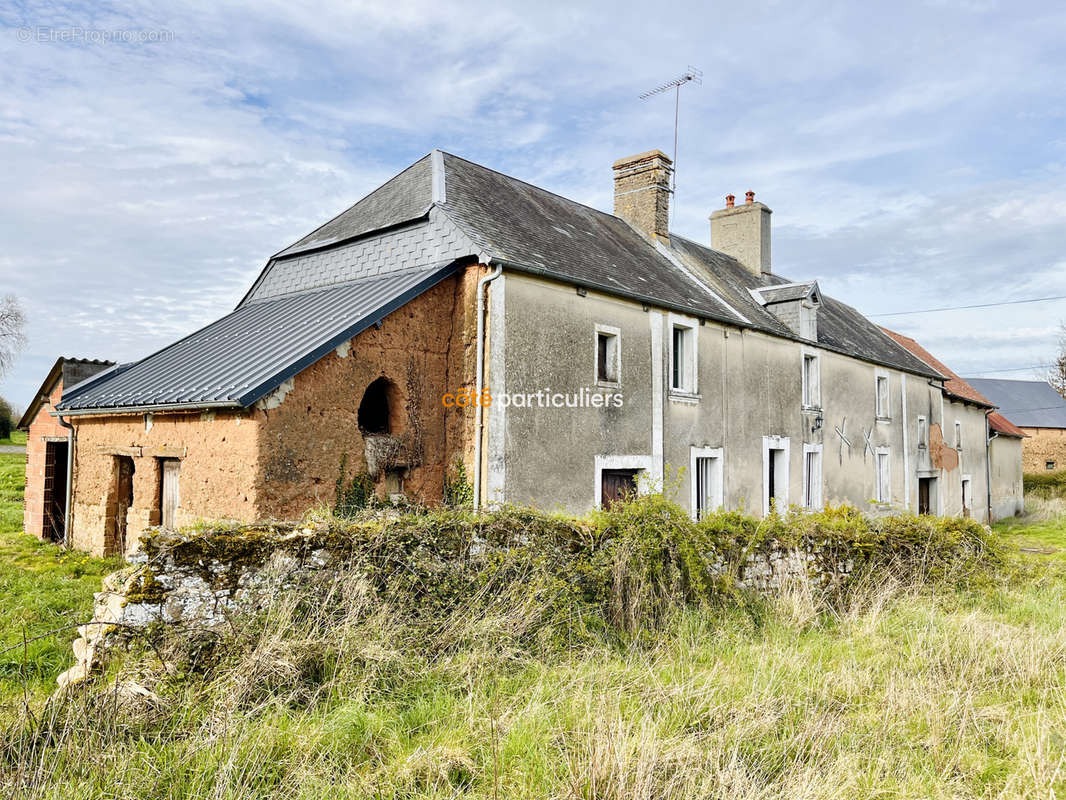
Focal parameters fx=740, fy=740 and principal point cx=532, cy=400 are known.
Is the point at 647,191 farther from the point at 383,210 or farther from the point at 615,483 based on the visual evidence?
the point at 615,483

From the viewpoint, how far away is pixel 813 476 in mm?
18000

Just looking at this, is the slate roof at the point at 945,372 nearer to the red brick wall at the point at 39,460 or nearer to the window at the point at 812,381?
the window at the point at 812,381

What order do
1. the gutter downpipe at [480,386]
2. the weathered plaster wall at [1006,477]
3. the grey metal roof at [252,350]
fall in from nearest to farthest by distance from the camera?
the grey metal roof at [252,350]
the gutter downpipe at [480,386]
the weathered plaster wall at [1006,477]

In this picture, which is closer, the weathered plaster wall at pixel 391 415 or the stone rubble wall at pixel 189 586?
the stone rubble wall at pixel 189 586

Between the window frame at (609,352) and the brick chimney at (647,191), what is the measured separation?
6.40 metres

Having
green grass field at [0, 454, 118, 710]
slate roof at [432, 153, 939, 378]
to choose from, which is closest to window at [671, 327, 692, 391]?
slate roof at [432, 153, 939, 378]

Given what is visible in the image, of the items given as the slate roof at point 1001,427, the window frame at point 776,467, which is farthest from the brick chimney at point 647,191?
the slate roof at point 1001,427

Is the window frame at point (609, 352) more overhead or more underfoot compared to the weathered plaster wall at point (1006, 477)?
more overhead

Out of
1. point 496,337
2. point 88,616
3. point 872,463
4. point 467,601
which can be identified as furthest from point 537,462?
point 872,463

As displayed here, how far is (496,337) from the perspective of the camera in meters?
10.7

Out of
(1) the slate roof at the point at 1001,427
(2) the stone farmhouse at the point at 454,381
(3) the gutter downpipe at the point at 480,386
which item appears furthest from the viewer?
(1) the slate roof at the point at 1001,427

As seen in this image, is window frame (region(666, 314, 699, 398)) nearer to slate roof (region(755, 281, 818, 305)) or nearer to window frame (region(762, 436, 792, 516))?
window frame (region(762, 436, 792, 516))

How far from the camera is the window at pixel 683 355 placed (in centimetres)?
1403

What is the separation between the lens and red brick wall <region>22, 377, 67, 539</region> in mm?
12930
